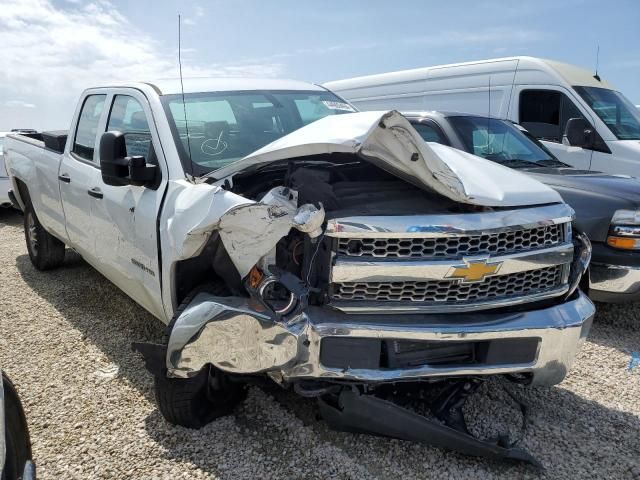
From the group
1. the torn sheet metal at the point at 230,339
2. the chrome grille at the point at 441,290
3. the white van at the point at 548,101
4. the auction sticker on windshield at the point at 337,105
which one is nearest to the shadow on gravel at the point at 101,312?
the torn sheet metal at the point at 230,339

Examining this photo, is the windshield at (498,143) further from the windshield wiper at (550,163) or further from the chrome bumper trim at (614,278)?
the chrome bumper trim at (614,278)

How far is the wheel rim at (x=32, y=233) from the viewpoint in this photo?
5.81 metres

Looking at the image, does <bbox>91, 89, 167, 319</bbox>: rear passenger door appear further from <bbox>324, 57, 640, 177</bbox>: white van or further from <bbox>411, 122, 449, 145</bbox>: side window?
<bbox>324, 57, 640, 177</bbox>: white van

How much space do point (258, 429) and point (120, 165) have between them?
Answer: 1611mm

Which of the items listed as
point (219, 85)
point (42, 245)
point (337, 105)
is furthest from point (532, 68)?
point (42, 245)

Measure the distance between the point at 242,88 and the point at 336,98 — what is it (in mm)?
871

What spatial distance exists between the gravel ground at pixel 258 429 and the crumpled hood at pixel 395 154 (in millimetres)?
1233

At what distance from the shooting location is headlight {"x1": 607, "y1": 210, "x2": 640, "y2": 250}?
4.15 meters

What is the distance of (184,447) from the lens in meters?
2.75

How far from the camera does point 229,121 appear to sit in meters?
3.54

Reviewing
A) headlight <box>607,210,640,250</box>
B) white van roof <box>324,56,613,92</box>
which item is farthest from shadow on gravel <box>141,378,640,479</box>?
white van roof <box>324,56,613,92</box>

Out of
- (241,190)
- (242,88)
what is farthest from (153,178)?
(242,88)

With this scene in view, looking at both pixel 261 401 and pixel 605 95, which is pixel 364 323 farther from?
pixel 605 95

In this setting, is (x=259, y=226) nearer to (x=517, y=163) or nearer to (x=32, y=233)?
(x=517, y=163)
